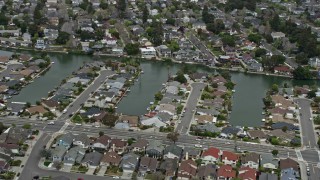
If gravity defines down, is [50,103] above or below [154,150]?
below

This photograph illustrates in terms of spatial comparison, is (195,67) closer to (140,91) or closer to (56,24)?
(140,91)

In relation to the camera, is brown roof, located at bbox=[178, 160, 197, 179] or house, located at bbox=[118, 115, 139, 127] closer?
brown roof, located at bbox=[178, 160, 197, 179]

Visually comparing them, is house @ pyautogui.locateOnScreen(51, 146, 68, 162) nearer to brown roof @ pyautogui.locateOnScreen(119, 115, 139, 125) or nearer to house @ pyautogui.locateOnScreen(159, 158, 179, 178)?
brown roof @ pyautogui.locateOnScreen(119, 115, 139, 125)

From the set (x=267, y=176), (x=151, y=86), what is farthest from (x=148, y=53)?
(x=267, y=176)

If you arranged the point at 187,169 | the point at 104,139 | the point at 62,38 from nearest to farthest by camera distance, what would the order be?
→ 1. the point at 187,169
2. the point at 104,139
3. the point at 62,38

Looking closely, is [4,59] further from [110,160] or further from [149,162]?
[149,162]

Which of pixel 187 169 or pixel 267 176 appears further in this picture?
pixel 187 169

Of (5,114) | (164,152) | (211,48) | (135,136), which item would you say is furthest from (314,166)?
(211,48)

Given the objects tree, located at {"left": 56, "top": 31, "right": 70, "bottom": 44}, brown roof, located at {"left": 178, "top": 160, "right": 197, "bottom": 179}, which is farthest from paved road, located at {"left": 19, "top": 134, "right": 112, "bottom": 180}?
tree, located at {"left": 56, "top": 31, "right": 70, "bottom": 44}
